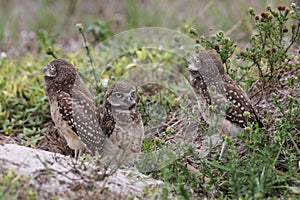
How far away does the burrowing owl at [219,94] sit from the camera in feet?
17.7

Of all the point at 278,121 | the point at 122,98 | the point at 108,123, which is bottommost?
the point at 108,123

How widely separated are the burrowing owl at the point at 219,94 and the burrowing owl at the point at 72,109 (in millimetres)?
971

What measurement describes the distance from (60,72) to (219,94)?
5.04 feet

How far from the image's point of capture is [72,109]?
18.6ft

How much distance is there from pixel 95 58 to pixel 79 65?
0.37 meters

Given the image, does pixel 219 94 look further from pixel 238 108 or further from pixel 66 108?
pixel 66 108

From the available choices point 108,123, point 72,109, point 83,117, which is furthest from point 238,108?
point 72,109

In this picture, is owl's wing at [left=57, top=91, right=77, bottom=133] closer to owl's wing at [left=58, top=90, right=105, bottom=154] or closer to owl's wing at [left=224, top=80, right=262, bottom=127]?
owl's wing at [left=58, top=90, right=105, bottom=154]

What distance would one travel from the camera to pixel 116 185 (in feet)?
14.6

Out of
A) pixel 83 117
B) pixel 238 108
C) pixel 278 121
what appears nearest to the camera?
pixel 278 121

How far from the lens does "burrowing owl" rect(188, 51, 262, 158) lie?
5387mm

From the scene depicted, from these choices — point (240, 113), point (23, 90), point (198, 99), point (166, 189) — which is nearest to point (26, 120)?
point (23, 90)

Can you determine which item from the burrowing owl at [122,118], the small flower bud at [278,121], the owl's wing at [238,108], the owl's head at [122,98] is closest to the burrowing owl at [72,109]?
the burrowing owl at [122,118]

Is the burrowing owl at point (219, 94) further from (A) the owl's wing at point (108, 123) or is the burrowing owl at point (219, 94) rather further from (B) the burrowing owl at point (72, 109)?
(B) the burrowing owl at point (72, 109)
